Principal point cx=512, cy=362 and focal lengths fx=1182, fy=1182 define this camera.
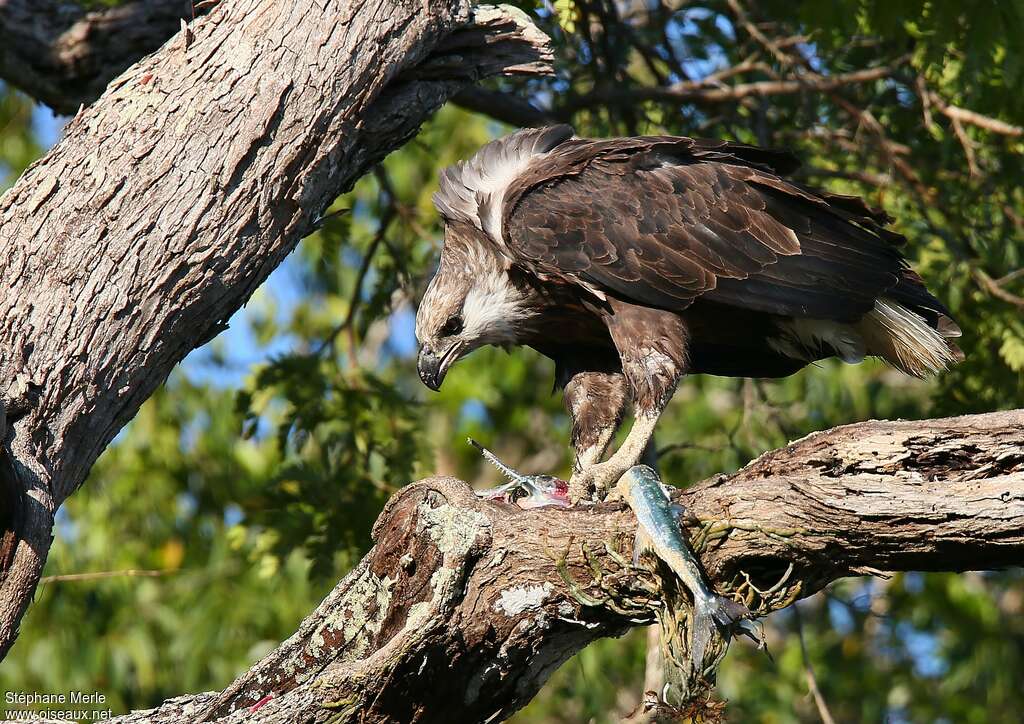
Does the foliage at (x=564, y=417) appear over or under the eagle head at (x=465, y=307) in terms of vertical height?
under

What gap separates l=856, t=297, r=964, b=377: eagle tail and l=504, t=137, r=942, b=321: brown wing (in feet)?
0.23

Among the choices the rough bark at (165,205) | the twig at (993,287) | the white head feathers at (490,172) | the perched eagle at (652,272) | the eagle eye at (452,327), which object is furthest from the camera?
the twig at (993,287)

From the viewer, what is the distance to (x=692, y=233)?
4.37 meters

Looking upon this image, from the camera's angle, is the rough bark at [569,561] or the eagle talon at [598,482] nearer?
the rough bark at [569,561]

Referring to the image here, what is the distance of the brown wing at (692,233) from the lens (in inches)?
169

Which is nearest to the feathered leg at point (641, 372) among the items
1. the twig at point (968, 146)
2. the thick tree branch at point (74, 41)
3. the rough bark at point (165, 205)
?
the rough bark at point (165, 205)

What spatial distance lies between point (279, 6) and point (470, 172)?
43.1 inches

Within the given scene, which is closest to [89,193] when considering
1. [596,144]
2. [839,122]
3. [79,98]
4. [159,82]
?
[159,82]

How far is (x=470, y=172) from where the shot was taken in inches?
186

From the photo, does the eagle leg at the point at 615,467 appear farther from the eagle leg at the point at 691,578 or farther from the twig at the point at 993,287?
the twig at the point at 993,287

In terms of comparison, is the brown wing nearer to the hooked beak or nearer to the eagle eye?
the eagle eye

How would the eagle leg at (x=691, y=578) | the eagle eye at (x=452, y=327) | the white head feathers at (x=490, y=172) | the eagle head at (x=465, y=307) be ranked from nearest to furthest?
1. the eagle leg at (x=691, y=578)
2. the white head feathers at (x=490, y=172)
3. the eagle head at (x=465, y=307)
4. the eagle eye at (x=452, y=327)

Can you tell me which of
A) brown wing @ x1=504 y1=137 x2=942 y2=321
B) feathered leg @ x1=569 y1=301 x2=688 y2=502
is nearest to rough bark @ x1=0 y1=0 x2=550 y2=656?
brown wing @ x1=504 y1=137 x2=942 y2=321

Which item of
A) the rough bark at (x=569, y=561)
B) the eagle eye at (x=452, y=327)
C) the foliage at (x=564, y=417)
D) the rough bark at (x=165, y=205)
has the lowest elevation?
Answer: the foliage at (x=564, y=417)
